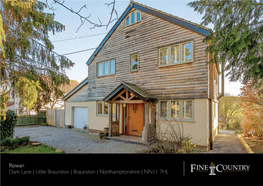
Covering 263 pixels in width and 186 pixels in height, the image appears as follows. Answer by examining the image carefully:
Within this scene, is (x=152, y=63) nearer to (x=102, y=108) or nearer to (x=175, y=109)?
(x=175, y=109)

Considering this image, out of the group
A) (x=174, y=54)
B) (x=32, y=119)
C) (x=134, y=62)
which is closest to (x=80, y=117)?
(x=32, y=119)

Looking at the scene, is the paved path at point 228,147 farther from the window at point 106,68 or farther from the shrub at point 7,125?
the shrub at point 7,125

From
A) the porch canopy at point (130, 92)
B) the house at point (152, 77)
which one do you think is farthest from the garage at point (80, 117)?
the porch canopy at point (130, 92)

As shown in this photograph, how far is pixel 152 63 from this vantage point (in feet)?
26.9

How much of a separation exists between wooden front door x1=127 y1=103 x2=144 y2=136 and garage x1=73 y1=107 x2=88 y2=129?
5026 mm

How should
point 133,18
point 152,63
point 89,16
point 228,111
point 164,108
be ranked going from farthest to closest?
point 228,111 → point 133,18 → point 152,63 → point 164,108 → point 89,16

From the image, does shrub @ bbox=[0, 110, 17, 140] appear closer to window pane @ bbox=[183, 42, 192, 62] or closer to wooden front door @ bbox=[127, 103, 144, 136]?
wooden front door @ bbox=[127, 103, 144, 136]

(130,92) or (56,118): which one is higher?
(130,92)

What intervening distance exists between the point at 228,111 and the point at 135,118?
9.54 m

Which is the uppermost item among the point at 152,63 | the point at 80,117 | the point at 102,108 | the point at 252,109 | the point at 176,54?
the point at 176,54

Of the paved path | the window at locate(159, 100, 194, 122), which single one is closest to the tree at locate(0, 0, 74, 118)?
the window at locate(159, 100, 194, 122)

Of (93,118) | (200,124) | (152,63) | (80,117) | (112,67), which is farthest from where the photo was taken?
(80,117)

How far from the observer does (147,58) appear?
8.41 meters
